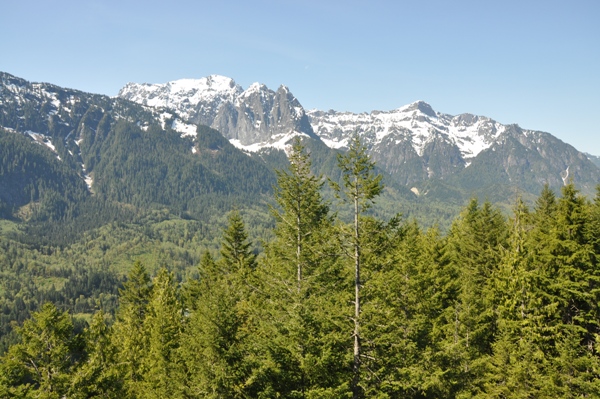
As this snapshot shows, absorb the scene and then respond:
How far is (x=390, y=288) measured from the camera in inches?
923

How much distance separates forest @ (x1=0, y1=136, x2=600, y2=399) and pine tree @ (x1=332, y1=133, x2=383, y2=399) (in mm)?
72

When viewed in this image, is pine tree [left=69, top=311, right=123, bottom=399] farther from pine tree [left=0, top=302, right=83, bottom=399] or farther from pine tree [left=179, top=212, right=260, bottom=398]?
pine tree [left=179, top=212, right=260, bottom=398]

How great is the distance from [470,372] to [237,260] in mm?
27422

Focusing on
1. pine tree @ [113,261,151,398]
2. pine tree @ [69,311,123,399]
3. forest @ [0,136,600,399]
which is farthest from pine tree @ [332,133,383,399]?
pine tree @ [113,261,151,398]

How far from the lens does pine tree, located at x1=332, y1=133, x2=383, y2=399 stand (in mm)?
19422

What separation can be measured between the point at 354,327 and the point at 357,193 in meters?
6.69

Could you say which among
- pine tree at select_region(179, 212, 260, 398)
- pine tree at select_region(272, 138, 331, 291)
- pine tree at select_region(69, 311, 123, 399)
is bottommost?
pine tree at select_region(69, 311, 123, 399)

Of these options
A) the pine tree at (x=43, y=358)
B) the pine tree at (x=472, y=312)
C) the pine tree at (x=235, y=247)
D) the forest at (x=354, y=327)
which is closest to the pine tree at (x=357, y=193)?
the forest at (x=354, y=327)

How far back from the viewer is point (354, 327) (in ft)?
64.5

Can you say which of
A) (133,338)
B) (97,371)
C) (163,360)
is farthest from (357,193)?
(133,338)

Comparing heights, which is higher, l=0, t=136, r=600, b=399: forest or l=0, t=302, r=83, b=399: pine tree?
l=0, t=136, r=600, b=399: forest

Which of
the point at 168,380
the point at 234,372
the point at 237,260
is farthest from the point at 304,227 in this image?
the point at 237,260

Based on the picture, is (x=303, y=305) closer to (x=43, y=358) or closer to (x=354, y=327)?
(x=354, y=327)

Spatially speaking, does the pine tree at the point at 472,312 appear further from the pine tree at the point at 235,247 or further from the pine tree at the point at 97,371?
the pine tree at the point at 235,247
